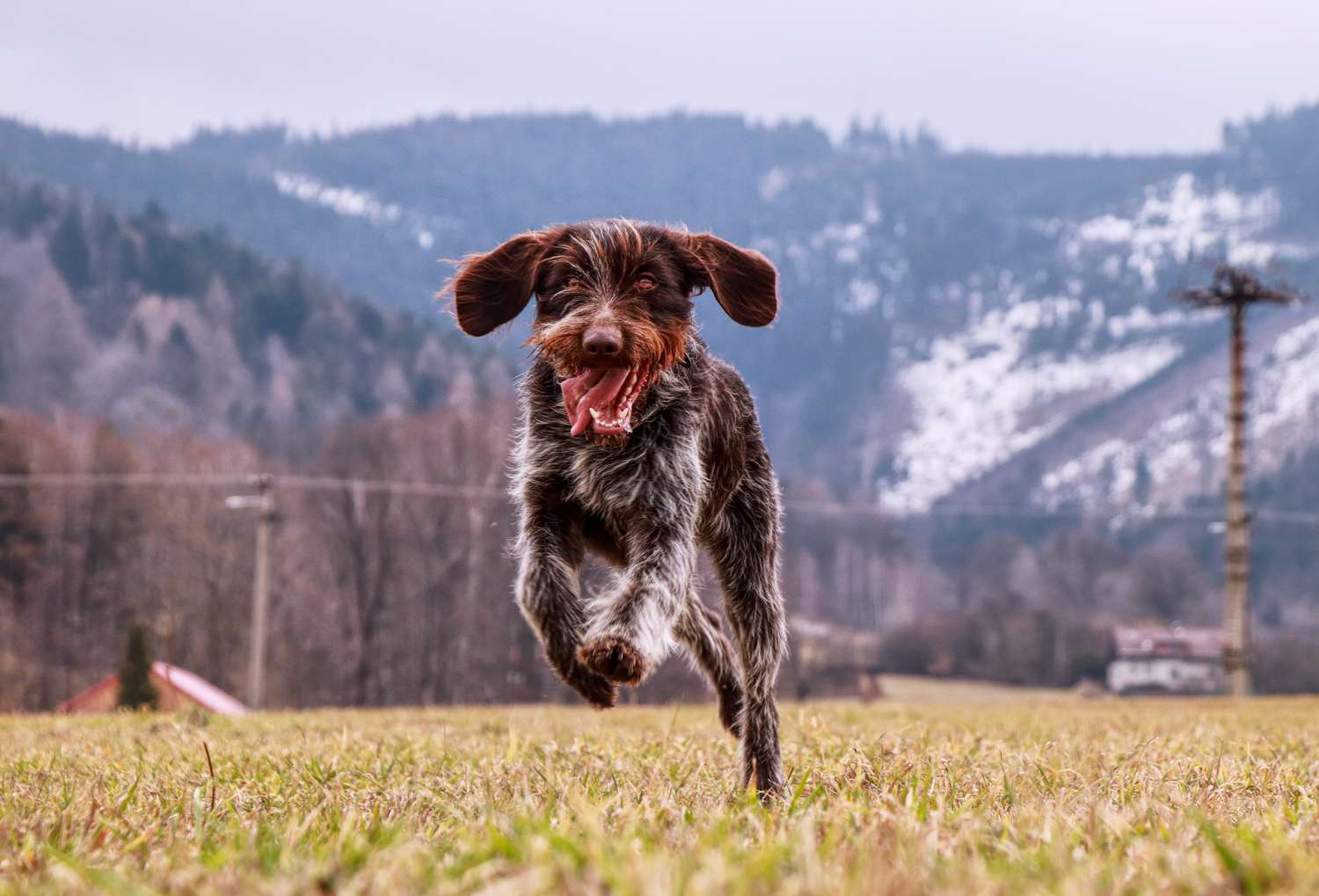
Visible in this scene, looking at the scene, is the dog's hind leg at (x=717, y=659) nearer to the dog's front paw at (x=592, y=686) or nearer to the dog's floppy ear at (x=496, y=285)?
the dog's front paw at (x=592, y=686)

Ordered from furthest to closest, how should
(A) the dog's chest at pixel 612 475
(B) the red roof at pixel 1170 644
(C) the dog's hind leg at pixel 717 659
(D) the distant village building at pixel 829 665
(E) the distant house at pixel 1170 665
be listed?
(B) the red roof at pixel 1170 644, (E) the distant house at pixel 1170 665, (D) the distant village building at pixel 829 665, (C) the dog's hind leg at pixel 717 659, (A) the dog's chest at pixel 612 475

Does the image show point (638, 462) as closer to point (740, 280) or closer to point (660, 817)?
point (740, 280)

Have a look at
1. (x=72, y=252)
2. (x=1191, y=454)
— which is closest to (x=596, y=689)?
(x=72, y=252)

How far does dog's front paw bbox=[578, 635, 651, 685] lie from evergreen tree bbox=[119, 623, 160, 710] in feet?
68.7

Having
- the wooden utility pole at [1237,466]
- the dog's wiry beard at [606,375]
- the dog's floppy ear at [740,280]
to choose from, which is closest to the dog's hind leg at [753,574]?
the dog's floppy ear at [740,280]

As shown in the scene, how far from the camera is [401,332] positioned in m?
154

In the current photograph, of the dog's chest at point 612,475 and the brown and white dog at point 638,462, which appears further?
the dog's chest at point 612,475

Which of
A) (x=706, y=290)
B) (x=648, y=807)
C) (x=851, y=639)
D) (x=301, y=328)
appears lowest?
(x=851, y=639)

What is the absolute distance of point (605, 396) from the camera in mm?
4727

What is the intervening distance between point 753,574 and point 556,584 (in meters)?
1.17

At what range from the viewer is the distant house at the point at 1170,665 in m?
76.6

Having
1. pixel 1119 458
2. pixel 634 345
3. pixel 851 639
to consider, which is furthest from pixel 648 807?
pixel 1119 458

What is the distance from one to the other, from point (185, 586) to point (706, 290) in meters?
66.0

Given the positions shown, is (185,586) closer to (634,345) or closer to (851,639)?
(851,639)
